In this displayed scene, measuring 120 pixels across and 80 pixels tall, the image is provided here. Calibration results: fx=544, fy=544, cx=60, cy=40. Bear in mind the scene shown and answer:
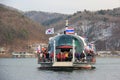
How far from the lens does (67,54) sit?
67562mm

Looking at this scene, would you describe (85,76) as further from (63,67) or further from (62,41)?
(62,41)

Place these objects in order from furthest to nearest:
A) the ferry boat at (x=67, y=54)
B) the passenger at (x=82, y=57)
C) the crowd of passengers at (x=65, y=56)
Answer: the passenger at (x=82, y=57) → the crowd of passengers at (x=65, y=56) → the ferry boat at (x=67, y=54)

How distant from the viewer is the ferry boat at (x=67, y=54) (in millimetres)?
65875

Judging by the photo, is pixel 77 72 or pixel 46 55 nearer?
pixel 77 72

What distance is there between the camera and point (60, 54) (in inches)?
2648

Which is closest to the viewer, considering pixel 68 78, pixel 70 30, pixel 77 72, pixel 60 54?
pixel 68 78

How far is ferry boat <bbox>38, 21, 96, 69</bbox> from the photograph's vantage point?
65875mm

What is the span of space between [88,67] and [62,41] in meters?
4.68

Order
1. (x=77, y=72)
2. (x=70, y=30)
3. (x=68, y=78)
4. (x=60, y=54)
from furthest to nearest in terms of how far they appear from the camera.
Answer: (x=70, y=30) < (x=60, y=54) < (x=77, y=72) < (x=68, y=78)

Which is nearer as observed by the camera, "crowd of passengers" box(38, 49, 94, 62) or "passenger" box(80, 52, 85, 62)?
"crowd of passengers" box(38, 49, 94, 62)

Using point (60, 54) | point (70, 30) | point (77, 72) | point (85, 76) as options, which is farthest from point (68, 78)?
point (70, 30)

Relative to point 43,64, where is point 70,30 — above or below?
above

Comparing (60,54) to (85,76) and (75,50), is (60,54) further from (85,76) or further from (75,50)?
(85,76)

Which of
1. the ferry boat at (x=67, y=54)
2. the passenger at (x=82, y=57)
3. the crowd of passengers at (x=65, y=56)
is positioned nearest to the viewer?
the ferry boat at (x=67, y=54)
